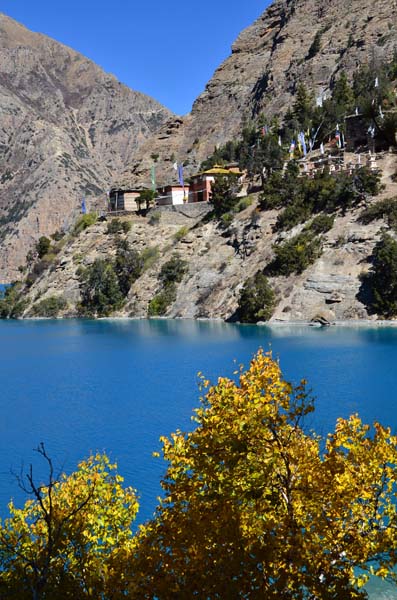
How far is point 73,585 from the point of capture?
10539mm

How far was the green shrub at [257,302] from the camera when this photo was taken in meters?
63.5

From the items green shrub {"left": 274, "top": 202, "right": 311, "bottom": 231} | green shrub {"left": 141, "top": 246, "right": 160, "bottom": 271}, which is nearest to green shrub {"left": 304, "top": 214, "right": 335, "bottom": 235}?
green shrub {"left": 274, "top": 202, "right": 311, "bottom": 231}

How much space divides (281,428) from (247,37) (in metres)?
138

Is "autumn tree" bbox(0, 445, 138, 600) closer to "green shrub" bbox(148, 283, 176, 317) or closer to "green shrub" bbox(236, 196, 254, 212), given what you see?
"green shrub" bbox(148, 283, 176, 317)

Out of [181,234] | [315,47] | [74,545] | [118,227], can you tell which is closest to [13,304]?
[118,227]

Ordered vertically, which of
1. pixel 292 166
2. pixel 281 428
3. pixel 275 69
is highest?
pixel 275 69

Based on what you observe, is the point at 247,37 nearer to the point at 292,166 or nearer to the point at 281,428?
the point at 292,166

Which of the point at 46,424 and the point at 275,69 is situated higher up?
the point at 275,69

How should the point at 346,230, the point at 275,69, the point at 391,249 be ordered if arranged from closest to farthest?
1. the point at 391,249
2. the point at 346,230
3. the point at 275,69

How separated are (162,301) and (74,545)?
217 ft

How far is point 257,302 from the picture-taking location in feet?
210

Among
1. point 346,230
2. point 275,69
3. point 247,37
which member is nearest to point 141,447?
point 346,230

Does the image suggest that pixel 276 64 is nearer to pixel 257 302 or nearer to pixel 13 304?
pixel 13 304

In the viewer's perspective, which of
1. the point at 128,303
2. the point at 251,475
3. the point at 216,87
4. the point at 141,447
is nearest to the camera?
the point at 251,475
